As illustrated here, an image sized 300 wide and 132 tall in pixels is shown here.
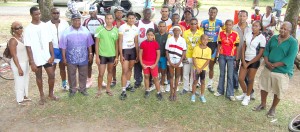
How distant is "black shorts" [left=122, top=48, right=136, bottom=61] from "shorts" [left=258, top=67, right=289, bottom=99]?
2.62m

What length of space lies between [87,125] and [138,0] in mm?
12065

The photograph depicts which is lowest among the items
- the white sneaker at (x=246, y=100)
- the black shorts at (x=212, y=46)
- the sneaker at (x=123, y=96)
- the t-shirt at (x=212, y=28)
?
the white sneaker at (x=246, y=100)

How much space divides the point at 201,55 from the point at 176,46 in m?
0.55

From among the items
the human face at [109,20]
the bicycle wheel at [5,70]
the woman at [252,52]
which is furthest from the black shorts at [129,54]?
the bicycle wheel at [5,70]

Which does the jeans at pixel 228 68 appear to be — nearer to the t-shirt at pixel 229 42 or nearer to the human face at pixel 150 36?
the t-shirt at pixel 229 42

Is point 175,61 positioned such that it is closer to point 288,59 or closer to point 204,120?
point 204,120

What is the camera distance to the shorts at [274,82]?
507cm

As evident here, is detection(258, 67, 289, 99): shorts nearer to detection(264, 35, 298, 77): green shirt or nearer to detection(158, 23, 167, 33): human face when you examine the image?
detection(264, 35, 298, 77): green shirt

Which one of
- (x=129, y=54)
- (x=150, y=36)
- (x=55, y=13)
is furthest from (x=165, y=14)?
(x=55, y=13)

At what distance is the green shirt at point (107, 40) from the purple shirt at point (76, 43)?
220 millimetres

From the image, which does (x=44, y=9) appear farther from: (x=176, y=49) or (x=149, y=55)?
(x=176, y=49)

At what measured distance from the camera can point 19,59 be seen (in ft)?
17.9

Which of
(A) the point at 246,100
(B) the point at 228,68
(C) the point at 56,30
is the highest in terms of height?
(C) the point at 56,30

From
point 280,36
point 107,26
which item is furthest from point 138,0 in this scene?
point 280,36
